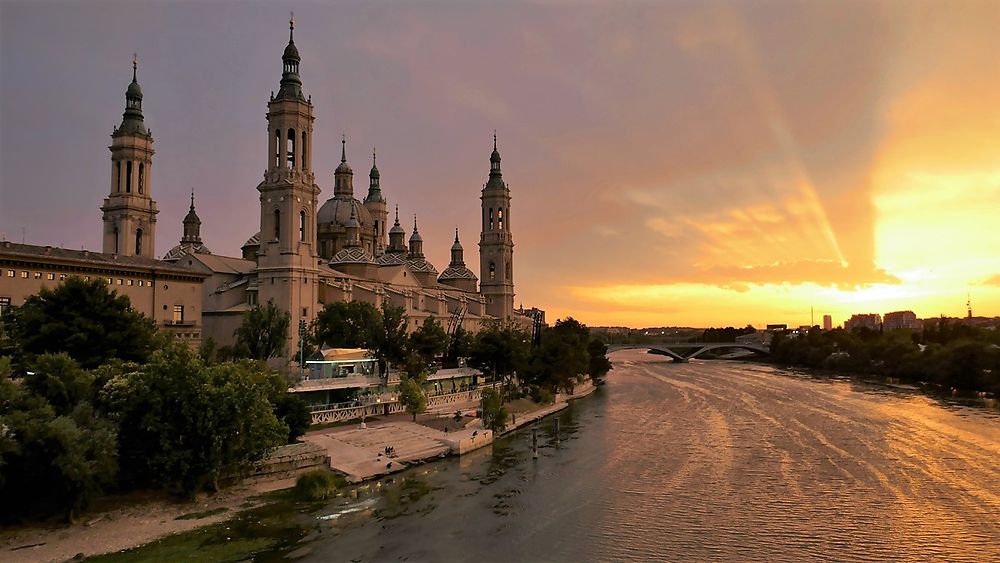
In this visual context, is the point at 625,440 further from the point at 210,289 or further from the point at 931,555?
the point at 210,289

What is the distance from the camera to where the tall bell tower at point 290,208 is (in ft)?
226

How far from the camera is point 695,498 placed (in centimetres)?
3775

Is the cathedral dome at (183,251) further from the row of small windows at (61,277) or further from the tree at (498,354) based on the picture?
the tree at (498,354)

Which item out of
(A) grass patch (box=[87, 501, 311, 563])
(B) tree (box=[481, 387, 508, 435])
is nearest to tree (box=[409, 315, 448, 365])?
(B) tree (box=[481, 387, 508, 435])

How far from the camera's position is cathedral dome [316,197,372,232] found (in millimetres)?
101875

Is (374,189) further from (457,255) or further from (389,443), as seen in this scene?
(389,443)

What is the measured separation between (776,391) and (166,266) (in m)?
79.1

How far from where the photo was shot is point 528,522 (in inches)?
1318

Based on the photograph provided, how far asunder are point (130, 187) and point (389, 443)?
185 feet

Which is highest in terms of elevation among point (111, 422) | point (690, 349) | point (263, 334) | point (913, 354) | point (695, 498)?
point (263, 334)

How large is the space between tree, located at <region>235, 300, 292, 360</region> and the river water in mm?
22703

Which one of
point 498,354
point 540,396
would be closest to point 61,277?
point 498,354

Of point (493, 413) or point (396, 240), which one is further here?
point (396, 240)

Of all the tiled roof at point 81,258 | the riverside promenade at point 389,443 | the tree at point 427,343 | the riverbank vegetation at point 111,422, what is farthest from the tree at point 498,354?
the riverbank vegetation at point 111,422
